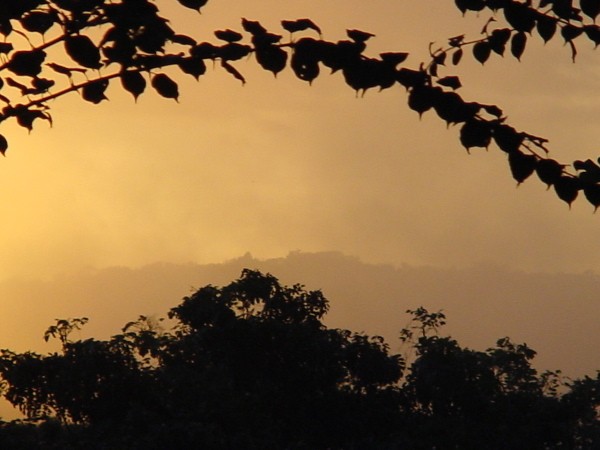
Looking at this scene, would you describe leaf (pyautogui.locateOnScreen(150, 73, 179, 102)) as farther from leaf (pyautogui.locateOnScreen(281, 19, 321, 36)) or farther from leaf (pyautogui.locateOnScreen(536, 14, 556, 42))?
leaf (pyautogui.locateOnScreen(536, 14, 556, 42))

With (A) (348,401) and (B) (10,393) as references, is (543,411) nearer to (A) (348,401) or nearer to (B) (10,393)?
(A) (348,401)

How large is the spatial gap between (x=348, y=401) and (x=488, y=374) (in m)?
5.47

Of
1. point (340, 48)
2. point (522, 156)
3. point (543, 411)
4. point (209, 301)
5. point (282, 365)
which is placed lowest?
point (522, 156)

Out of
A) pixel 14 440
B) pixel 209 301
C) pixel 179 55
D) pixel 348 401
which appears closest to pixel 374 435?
pixel 348 401

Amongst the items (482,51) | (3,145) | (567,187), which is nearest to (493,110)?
(567,187)

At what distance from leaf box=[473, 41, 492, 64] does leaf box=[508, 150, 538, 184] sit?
3.63ft

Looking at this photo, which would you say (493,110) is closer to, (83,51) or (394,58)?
(394,58)

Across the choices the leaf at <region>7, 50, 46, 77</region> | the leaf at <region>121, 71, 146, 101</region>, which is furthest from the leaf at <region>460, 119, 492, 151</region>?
the leaf at <region>7, 50, 46, 77</region>

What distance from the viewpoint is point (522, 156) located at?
564 centimetres

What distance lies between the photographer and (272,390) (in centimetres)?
3244

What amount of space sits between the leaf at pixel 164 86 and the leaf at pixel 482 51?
6.67ft

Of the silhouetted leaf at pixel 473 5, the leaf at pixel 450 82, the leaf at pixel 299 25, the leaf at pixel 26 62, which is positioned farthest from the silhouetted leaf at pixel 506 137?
the leaf at pixel 26 62

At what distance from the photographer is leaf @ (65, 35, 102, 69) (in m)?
5.54

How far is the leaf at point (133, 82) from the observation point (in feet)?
19.2
